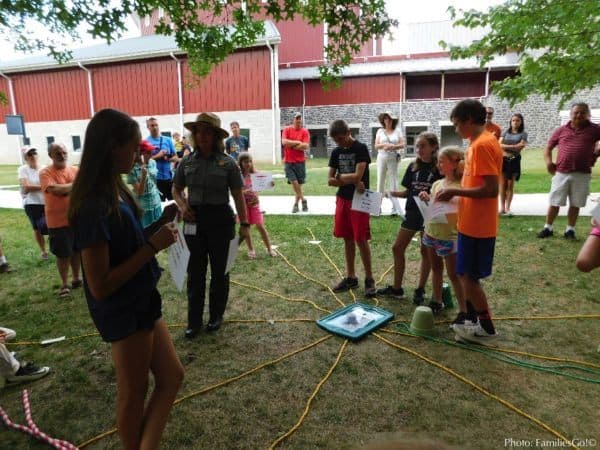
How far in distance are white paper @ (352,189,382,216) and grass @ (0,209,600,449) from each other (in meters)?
0.98

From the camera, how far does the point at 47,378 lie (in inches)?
116

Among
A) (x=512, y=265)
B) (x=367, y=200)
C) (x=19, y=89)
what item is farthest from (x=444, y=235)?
(x=19, y=89)

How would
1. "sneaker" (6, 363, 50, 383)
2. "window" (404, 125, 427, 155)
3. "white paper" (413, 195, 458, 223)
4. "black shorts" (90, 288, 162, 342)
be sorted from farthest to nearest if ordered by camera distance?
"window" (404, 125, 427, 155)
"white paper" (413, 195, 458, 223)
"sneaker" (6, 363, 50, 383)
"black shorts" (90, 288, 162, 342)

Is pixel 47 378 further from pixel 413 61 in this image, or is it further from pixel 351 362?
pixel 413 61

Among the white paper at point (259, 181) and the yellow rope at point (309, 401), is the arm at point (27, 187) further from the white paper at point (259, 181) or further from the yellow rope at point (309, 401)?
the yellow rope at point (309, 401)

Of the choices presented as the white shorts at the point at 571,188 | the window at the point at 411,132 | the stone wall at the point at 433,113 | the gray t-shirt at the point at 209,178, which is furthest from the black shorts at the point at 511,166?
the window at the point at 411,132

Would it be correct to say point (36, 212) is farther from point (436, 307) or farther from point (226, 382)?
point (436, 307)

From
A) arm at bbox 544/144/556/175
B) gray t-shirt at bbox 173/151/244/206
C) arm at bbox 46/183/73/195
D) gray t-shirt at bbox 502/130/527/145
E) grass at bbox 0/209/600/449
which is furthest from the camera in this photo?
gray t-shirt at bbox 502/130/527/145

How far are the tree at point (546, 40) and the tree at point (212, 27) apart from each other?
216 centimetres

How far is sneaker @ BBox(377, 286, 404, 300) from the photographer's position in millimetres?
4160

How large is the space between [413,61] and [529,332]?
25.5 metres

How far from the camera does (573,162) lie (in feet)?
18.4

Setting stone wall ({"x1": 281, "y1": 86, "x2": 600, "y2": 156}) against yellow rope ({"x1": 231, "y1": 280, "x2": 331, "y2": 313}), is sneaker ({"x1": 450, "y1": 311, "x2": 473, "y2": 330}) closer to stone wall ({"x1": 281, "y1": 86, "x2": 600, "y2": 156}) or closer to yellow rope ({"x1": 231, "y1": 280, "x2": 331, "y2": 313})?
yellow rope ({"x1": 231, "y1": 280, "x2": 331, "y2": 313})

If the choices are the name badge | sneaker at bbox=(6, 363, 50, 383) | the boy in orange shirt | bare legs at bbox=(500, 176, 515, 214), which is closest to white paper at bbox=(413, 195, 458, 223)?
the boy in orange shirt
